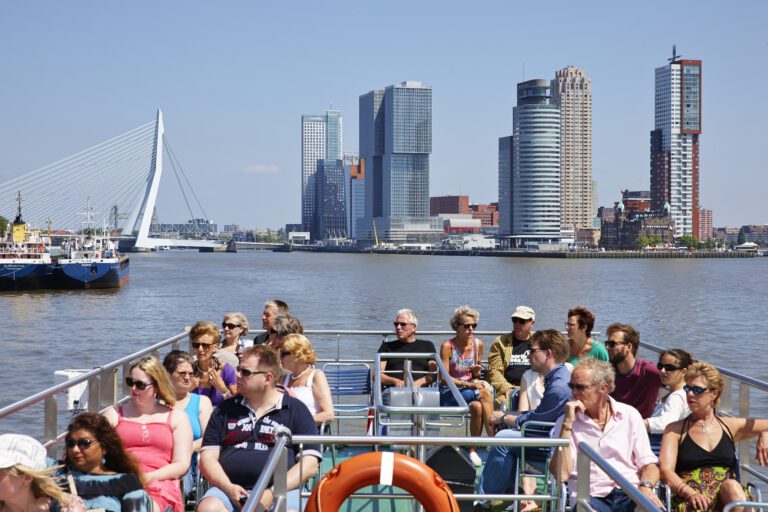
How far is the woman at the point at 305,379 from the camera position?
18.5 feet

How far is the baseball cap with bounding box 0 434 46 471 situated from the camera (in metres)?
3.20

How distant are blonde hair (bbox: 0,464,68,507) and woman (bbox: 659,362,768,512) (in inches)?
119

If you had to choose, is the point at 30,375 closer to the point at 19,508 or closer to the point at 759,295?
the point at 19,508

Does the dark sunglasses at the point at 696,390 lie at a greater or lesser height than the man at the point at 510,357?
greater

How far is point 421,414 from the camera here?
5152mm

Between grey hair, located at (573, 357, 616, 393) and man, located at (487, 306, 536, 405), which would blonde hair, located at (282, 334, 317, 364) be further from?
man, located at (487, 306, 536, 405)

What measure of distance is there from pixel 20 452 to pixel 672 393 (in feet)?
13.0

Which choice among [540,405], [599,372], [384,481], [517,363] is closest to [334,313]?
[517,363]

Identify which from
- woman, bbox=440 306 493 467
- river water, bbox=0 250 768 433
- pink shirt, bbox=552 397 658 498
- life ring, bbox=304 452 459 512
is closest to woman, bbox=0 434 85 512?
life ring, bbox=304 452 459 512

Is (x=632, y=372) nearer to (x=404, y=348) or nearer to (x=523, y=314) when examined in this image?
(x=523, y=314)

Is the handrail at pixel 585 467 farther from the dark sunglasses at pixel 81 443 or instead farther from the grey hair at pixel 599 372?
the dark sunglasses at pixel 81 443

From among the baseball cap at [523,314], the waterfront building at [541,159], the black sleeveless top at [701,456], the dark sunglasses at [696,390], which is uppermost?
the waterfront building at [541,159]

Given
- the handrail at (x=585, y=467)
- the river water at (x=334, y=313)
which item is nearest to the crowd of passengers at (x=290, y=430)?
the handrail at (x=585, y=467)

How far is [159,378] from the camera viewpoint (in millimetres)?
4633
